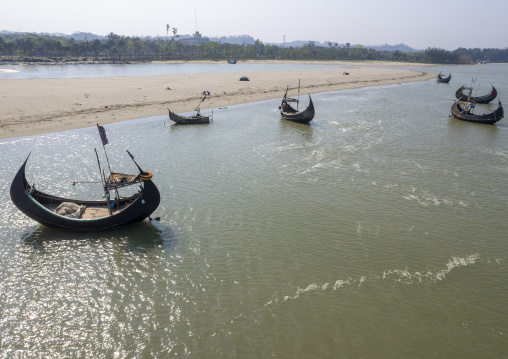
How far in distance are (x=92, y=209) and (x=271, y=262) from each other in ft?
31.3

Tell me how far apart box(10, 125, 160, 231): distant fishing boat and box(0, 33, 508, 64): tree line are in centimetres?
13237

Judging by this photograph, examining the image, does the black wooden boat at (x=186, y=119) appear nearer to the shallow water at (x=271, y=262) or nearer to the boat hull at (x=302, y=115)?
the boat hull at (x=302, y=115)

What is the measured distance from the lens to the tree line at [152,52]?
12941 cm

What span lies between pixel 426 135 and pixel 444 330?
27.9m

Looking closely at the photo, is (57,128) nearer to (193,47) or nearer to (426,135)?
(426,135)

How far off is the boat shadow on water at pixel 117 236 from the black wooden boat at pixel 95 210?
0.33 metres

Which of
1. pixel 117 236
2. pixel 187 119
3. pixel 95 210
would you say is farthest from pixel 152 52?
pixel 117 236

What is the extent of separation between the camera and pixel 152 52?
538 feet

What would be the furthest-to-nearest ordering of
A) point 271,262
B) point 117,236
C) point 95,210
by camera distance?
point 95,210
point 117,236
point 271,262

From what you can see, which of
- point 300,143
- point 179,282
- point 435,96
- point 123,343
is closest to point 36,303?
point 123,343

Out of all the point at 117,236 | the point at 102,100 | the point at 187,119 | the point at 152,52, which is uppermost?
the point at 152,52

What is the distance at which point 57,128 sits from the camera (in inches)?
1351

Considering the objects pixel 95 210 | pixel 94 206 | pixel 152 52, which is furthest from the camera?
pixel 152 52

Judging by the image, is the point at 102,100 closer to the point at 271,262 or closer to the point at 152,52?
the point at 271,262
